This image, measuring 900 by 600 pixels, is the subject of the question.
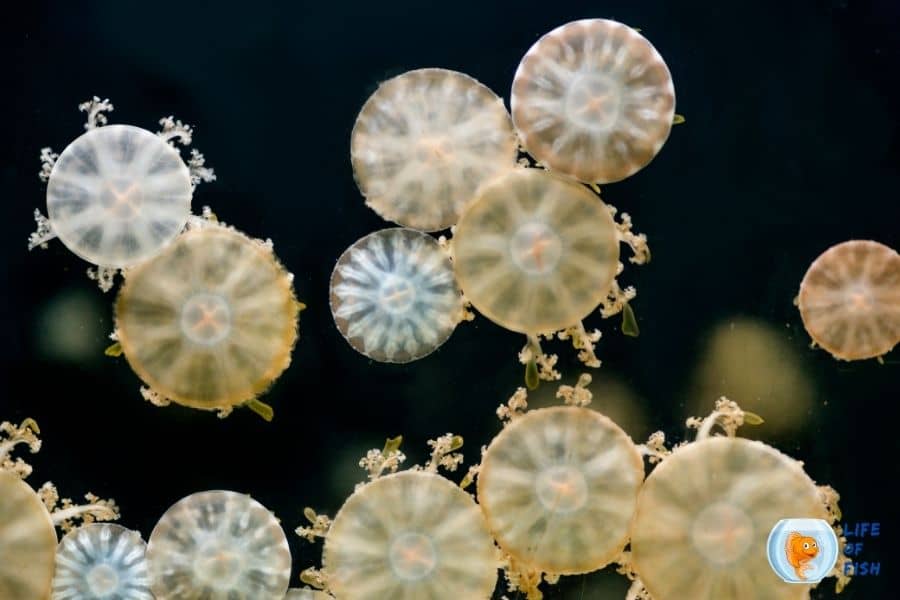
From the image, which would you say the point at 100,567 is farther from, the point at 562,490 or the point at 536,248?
the point at 536,248

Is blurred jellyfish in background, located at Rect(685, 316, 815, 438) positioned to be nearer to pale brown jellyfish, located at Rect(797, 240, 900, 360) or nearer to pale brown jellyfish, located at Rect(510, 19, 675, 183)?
pale brown jellyfish, located at Rect(797, 240, 900, 360)

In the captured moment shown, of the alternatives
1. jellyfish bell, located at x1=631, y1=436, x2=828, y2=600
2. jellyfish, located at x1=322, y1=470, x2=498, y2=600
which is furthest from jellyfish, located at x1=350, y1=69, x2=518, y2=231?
jellyfish bell, located at x1=631, y1=436, x2=828, y2=600

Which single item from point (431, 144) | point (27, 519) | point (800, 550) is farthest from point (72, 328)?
point (800, 550)

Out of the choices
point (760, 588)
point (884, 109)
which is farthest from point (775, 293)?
point (760, 588)

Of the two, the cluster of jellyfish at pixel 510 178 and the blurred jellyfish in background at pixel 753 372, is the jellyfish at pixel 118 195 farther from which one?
the blurred jellyfish in background at pixel 753 372

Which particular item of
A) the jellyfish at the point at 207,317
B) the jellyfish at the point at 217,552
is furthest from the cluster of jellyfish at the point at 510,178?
the jellyfish at the point at 217,552

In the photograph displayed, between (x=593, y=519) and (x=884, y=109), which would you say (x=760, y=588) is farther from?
(x=884, y=109)
